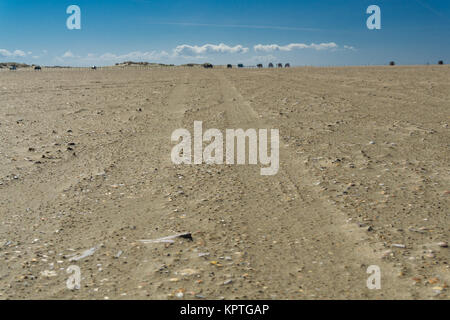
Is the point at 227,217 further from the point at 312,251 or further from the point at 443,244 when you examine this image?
the point at 443,244

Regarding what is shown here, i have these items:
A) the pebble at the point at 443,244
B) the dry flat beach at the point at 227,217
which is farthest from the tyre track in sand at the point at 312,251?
the pebble at the point at 443,244

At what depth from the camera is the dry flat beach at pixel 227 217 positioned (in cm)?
319

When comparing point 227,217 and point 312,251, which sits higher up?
point 227,217

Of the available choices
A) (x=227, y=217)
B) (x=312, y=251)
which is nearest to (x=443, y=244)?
(x=312, y=251)

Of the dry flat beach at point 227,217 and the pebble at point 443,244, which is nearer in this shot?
the dry flat beach at point 227,217

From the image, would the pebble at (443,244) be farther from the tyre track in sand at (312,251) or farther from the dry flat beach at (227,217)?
the tyre track in sand at (312,251)

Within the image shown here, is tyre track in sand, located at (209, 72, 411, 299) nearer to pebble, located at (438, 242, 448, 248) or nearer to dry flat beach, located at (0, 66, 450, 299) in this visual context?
dry flat beach, located at (0, 66, 450, 299)

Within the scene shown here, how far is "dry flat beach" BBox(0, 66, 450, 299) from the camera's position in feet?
10.5

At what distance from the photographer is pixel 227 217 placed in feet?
14.6

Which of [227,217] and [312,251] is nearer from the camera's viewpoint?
[312,251]
